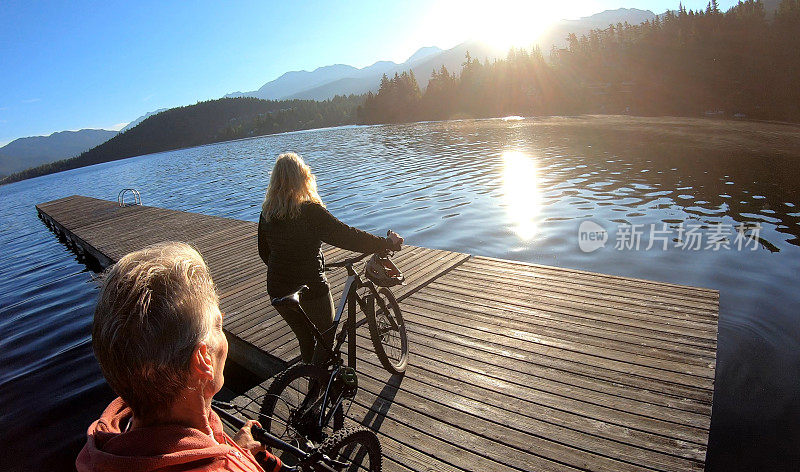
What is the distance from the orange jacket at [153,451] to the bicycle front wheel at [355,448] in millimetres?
1850

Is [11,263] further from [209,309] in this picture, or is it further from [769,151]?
[769,151]

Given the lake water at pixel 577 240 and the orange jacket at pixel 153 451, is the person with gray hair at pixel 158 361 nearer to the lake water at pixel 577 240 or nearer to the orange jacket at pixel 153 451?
the orange jacket at pixel 153 451

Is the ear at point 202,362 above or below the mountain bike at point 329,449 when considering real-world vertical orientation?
above

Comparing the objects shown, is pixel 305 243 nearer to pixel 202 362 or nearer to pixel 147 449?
pixel 202 362

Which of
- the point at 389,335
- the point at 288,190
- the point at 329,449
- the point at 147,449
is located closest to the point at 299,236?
the point at 288,190

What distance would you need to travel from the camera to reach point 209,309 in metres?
1.52

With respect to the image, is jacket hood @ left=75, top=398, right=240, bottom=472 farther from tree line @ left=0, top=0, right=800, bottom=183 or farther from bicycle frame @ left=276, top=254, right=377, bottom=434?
tree line @ left=0, top=0, right=800, bottom=183

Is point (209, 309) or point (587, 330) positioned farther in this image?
point (587, 330)

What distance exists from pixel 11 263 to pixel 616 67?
277ft

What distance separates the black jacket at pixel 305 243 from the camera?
4.35 meters

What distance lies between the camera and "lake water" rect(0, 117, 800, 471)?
6.84 metres

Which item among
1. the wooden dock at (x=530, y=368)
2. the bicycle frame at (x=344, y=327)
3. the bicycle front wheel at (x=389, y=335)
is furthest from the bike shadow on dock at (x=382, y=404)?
the bicycle frame at (x=344, y=327)

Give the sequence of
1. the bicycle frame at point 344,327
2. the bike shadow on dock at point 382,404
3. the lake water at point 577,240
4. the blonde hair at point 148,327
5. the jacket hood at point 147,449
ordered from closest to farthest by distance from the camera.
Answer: the jacket hood at point 147,449 < the blonde hair at point 148,327 < the bicycle frame at point 344,327 < the bike shadow on dock at point 382,404 < the lake water at point 577,240

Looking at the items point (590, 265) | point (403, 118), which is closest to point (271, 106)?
point (403, 118)
